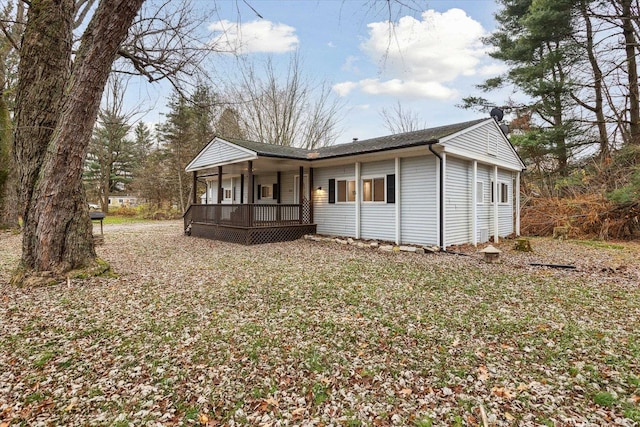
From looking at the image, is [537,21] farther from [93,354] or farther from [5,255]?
[5,255]

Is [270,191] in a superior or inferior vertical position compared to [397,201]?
superior

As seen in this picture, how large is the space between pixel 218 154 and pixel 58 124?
716 centimetres

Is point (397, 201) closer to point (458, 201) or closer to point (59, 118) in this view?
point (458, 201)

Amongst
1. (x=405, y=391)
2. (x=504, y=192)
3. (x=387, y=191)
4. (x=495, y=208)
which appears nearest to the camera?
(x=405, y=391)

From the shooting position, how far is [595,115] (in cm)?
1406

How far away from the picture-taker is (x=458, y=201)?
9828 millimetres

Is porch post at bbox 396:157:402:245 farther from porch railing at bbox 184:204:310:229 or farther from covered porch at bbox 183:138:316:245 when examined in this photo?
porch railing at bbox 184:204:310:229

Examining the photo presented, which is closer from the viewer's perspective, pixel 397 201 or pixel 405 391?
pixel 405 391

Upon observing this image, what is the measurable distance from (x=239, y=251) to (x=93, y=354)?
6.15 metres

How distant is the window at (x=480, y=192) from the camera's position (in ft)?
35.2

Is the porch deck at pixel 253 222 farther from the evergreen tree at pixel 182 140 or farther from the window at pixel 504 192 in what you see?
the evergreen tree at pixel 182 140

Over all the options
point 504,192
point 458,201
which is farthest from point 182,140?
point 504,192

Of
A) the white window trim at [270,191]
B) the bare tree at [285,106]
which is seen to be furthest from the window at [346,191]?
the bare tree at [285,106]

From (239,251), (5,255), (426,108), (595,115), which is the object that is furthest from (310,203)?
(426,108)
